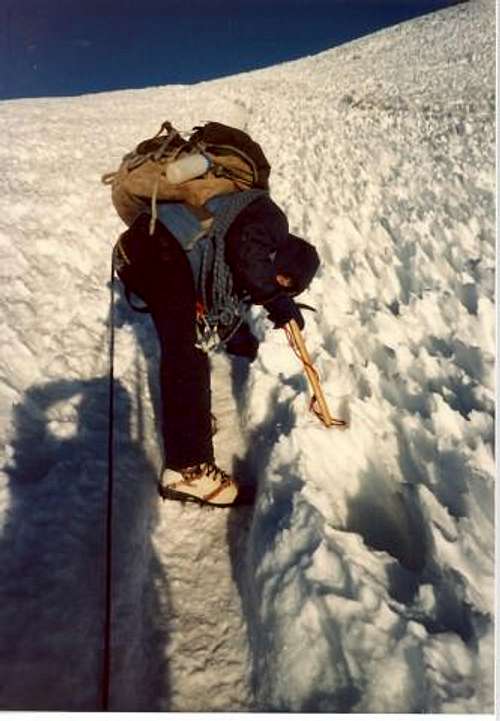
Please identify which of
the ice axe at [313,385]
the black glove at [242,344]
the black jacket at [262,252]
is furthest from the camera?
the black glove at [242,344]

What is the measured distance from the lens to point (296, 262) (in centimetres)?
264

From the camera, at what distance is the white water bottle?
2.53m

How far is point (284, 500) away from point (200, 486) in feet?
1.32

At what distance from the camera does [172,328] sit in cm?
257

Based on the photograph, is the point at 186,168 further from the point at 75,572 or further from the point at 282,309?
the point at 75,572

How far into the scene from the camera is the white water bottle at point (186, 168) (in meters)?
2.53

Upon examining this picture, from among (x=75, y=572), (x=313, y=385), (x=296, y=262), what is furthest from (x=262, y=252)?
(x=75, y=572)

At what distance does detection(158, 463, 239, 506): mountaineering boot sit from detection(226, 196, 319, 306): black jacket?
77 centimetres

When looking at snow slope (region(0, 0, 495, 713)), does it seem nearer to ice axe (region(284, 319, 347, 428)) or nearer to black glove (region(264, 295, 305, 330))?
ice axe (region(284, 319, 347, 428))

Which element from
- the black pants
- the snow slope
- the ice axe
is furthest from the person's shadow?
the ice axe

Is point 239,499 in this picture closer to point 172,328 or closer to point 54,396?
point 172,328

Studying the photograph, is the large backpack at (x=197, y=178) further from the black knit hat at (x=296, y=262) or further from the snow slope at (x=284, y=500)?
the snow slope at (x=284, y=500)

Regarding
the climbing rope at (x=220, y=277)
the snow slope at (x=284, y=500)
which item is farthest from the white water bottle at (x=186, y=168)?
the snow slope at (x=284, y=500)

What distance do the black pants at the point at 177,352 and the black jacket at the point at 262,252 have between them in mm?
245
